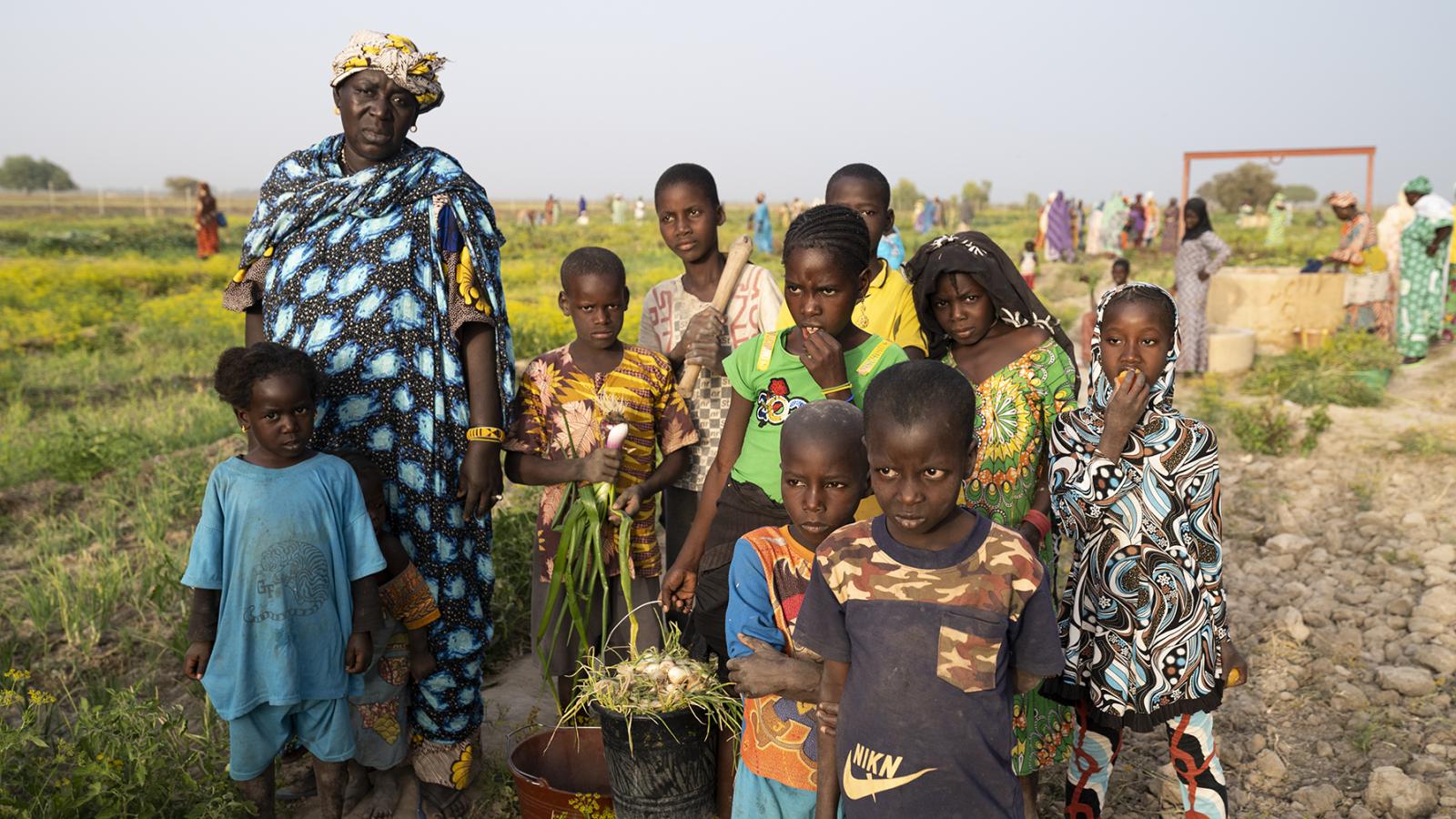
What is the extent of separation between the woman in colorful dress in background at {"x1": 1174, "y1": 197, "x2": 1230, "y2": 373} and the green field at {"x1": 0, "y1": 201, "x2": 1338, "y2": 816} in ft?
16.3

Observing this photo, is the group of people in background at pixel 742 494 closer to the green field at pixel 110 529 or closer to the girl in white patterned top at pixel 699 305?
the girl in white patterned top at pixel 699 305

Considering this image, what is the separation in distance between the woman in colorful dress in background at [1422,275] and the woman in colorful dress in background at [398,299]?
11.5 m

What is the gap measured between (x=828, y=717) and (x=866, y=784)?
17 cm

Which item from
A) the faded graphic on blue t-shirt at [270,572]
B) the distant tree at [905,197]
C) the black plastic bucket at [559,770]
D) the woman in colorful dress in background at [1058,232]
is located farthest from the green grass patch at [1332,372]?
the distant tree at [905,197]

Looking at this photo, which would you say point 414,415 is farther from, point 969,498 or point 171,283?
point 171,283

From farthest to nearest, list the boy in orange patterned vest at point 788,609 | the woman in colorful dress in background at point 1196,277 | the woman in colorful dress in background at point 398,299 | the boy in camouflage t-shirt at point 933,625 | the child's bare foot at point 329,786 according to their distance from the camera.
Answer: the woman in colorful dress in background at point 1196,277, the woman in colorful dress in background at point 398,299, the child's bare foot at point 329,786, the boy in orange patterned vest at point 788,609, the boy in camouflage t-shirt at point 933,625

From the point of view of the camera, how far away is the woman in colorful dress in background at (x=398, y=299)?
3127 millimetres

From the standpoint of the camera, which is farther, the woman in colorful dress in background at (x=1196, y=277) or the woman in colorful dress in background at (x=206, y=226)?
the woman in colorful dress in background at (x=206, y=226)

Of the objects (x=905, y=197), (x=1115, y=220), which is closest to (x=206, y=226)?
(x=1115, y=220)

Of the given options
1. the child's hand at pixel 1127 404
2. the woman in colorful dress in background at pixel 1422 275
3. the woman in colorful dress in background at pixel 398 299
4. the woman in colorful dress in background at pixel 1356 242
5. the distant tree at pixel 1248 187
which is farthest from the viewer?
the distant tree at pixel 1248 187

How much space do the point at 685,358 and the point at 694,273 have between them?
0.42 metres

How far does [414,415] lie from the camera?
3180 millimetres

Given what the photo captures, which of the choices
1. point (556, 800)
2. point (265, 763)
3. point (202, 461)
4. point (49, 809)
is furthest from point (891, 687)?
point (202, 461)

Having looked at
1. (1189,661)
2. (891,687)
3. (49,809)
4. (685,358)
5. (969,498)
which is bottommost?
(49,809)
